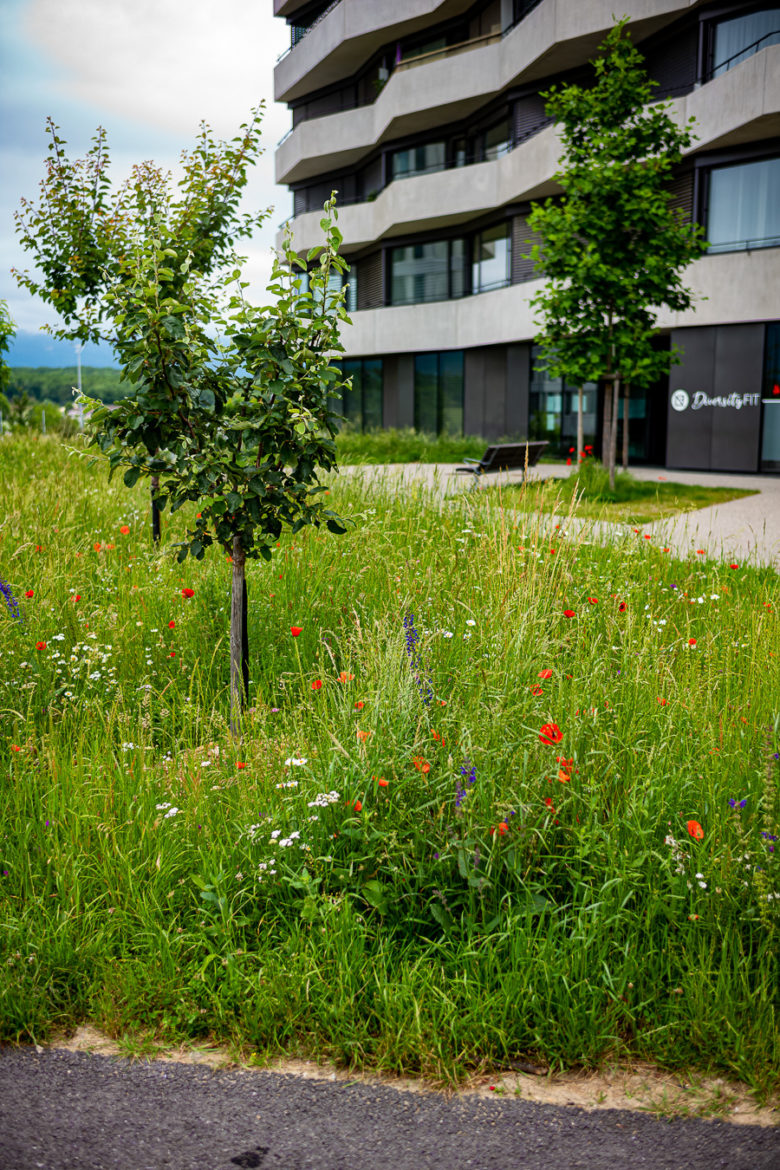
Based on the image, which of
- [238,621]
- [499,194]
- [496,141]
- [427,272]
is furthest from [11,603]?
[427,272]

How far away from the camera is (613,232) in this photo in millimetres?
A: 14648

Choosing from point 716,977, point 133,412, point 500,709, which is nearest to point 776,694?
point 500,709

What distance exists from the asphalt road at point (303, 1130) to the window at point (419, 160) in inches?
1301

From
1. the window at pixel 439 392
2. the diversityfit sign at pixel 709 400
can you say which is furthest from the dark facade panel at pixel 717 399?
the window at pixel 439 392

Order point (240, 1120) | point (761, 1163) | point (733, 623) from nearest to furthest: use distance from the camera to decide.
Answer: point (761, 1163) < point (240, 1120) < point (733, 623)

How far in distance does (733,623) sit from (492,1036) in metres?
3.79

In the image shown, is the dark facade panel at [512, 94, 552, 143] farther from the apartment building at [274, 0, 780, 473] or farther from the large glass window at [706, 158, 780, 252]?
the large glass window at [706, 158, 780, 252]

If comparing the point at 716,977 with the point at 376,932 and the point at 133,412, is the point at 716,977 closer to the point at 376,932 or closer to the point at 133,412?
the point at 376,932

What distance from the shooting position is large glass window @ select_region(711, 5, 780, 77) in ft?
66.2

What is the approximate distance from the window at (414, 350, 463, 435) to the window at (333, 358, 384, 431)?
7.88 feet

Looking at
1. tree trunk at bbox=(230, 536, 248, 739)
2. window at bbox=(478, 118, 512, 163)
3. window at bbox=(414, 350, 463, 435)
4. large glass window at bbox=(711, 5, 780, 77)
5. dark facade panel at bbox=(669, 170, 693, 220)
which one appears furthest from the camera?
window at bbox=(414, 350, 463, 435)

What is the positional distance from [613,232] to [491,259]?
15912mm

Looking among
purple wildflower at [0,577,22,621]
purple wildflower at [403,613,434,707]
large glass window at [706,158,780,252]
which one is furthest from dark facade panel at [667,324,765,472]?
purple wildflower at [0,577,22,621]

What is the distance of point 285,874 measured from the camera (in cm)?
322
